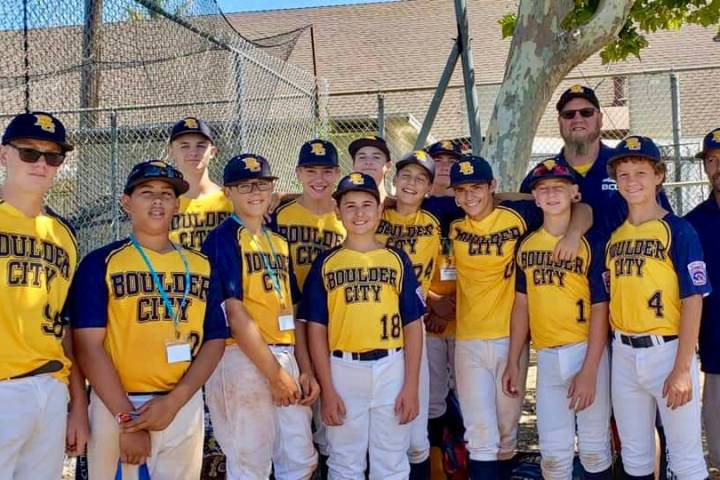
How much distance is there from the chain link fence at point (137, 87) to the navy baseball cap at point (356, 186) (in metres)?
2.93

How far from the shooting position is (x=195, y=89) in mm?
8031

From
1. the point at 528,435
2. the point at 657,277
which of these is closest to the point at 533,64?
the point at 657,277

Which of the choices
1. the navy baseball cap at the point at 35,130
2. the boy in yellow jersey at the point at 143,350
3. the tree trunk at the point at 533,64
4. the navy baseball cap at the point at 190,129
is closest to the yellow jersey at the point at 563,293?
the tree trunk at the point at 533,64

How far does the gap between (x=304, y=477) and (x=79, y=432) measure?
1.23 meters

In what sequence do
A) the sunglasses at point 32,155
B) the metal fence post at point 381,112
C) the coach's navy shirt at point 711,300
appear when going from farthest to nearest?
the metal fence post at point 381,112 → the coach's navy shirt at point 711,300 → the sunglasses at point 32,155

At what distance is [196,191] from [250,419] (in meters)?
1.44

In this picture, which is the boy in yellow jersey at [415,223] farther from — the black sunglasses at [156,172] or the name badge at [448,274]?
the black sunglasses at [156,172]

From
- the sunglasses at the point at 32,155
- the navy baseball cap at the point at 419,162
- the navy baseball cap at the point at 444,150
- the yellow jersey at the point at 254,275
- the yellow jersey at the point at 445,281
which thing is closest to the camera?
the sunglasses at the point at 32,155

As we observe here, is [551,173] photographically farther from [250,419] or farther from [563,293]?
[250,419]

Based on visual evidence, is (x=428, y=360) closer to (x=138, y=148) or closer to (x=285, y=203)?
(x=285, y=203)

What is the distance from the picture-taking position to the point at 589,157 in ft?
15.5

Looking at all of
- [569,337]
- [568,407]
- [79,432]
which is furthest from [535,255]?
[79,432]

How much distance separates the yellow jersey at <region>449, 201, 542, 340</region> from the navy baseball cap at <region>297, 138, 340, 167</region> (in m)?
0.90

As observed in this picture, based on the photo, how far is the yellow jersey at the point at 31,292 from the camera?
312cm
